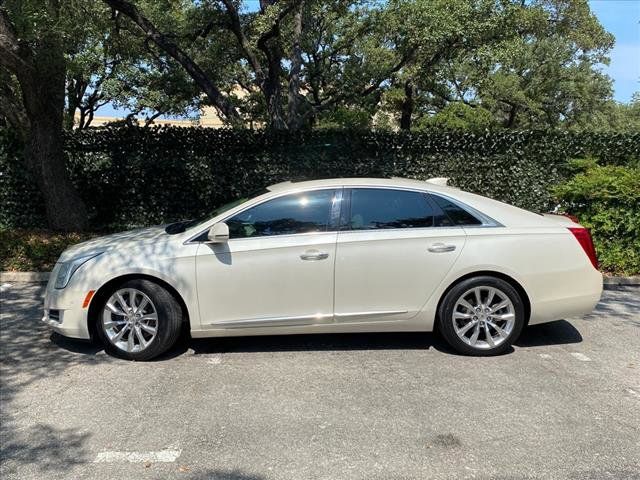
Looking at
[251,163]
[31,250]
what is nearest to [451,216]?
[251,163]

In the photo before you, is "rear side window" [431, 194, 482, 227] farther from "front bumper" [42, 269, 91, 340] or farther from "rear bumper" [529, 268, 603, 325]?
"front bumper" [42, 269, 91, 340]

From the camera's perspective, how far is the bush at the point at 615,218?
8.07m

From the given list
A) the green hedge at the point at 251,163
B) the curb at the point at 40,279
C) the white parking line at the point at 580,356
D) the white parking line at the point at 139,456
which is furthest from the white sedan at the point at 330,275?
the green hedge at the point at 251,163

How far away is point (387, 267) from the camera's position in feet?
15.9

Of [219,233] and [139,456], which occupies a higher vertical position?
[219,233]

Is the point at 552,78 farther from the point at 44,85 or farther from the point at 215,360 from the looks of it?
the point at 215,360

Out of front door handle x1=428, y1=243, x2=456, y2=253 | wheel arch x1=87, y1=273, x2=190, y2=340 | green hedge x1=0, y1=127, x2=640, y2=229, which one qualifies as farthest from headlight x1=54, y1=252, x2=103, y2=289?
green hedge x1=0, y1=127, x2=640, y2=229

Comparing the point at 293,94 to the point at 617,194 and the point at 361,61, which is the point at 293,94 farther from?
the point at 617,194

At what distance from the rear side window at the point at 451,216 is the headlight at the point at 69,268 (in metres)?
3.01

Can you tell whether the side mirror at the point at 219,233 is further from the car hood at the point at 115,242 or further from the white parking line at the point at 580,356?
the white parking line at the point at 580,356

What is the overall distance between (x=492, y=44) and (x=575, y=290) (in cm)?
794

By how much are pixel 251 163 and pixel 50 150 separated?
11.3 ft

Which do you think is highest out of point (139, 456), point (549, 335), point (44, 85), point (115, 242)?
point (44, 85)

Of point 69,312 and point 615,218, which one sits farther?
point 615,218
